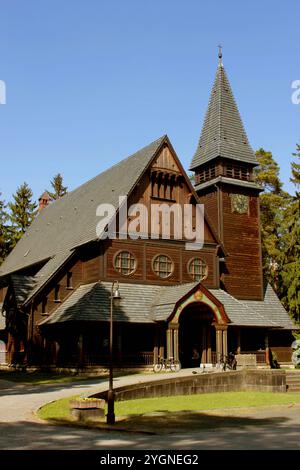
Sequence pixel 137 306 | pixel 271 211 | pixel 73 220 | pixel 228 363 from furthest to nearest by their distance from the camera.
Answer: pixel 271 211 < pixel 73 220 < pixel 137 306 < pixel 228 363

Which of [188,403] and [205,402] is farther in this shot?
[205,402]

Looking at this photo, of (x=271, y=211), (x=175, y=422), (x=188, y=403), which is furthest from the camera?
(x=271, y=211)

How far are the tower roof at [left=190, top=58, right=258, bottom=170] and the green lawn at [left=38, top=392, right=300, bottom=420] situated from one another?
22174 mm

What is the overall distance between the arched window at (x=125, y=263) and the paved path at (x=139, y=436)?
17.1m

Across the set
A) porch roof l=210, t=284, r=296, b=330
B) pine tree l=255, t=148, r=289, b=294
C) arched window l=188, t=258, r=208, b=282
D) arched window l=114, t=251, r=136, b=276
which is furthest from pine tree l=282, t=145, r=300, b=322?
arched window l=114, t=251, r=136, b=276

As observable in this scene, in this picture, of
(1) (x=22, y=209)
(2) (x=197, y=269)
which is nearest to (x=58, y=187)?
(1) (x=22, y=209)

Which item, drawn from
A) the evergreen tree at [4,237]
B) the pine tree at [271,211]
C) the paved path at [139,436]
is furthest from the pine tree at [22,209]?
the paved path at [139,436]

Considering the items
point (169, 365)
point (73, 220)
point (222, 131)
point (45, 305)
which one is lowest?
point (169, 365)

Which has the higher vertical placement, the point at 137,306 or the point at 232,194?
the point at 232,194

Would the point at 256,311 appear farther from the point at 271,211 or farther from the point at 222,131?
the point at 271,211

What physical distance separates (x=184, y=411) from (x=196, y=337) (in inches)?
757

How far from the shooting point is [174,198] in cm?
4122

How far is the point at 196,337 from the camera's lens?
Result: 135ft
